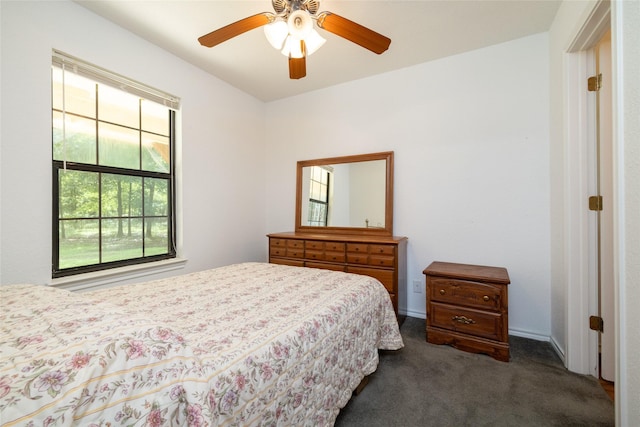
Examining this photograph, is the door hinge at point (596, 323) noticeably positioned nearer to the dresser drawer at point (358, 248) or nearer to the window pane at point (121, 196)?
the dresser drawer at point (358, 248)

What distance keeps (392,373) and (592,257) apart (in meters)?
1.59

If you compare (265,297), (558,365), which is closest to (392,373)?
(265,297)

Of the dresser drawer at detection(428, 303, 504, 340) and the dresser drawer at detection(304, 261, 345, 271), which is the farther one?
the dresser drawer at detection(304, 261, 345, 271)

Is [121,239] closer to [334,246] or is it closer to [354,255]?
[334,246]

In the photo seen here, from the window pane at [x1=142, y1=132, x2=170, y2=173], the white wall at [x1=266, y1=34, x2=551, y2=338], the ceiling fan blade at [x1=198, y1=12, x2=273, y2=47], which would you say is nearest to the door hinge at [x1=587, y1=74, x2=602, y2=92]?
the white wall at [x1=266, y1=34, x2=551, y2=338]

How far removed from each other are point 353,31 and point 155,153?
2.20 metres

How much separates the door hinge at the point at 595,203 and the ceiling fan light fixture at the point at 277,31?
2.35 meters

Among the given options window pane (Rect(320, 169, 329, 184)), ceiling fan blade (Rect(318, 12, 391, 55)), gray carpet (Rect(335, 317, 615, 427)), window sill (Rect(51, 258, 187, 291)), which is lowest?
gray carpet (Rect(335, 317, 615, 427))

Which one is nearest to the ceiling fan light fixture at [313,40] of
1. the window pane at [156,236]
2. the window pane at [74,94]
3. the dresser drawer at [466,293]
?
the window pane at [74,94]

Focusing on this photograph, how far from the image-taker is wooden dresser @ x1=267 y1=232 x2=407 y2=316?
2.58 metres

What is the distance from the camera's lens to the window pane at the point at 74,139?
2027mm

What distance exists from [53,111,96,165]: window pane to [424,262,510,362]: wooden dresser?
120 inches

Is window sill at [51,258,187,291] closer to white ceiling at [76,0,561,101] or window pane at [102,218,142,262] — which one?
window pane at [102,218,142,262]

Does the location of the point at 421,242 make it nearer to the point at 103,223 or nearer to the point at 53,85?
the point at 103,223
